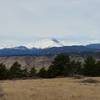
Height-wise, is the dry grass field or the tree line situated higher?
the tree line

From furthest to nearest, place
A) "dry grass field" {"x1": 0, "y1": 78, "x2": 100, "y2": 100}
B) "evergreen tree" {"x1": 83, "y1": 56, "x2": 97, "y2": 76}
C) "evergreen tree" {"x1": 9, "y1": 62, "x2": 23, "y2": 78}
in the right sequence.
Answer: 1. "evergreen tree" {"x1": 9, "y1": 62, "x2": 23, "y2": 78}
2. "evergreen tree" {"x1": 83, "y1": 56, "x2": 97, "y2": 76}
3. "dry grass field" {"x1": 0, "y1": 78, "x2": 100, "y2": 100}

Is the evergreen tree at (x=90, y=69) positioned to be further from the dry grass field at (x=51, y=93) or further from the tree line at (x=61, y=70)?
the dry grass field at (x=51, y=93)

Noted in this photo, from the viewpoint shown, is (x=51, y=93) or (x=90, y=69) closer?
(x=51, y=93)

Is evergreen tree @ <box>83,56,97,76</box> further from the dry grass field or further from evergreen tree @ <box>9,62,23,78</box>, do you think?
the dry grass field

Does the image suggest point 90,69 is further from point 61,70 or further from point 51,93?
point 51,93

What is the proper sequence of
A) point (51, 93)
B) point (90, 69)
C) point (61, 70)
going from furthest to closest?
point (61, 70), point (90, 69), point (51, 93)

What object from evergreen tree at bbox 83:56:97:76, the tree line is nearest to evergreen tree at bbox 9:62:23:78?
the tree line

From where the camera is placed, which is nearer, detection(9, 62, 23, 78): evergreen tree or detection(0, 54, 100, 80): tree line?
detection(0, 54, 100, 80): tree line

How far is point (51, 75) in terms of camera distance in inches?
4109

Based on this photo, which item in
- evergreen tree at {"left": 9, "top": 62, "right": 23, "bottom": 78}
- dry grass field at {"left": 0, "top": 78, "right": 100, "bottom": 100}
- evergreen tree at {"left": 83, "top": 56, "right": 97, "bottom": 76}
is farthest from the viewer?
evergreen tree at {"left": 9, "top": 62, "right": 23, "bottom": 78}

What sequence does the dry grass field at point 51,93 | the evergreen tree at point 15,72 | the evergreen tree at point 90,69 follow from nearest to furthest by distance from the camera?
the dry grass field at point 51,93 < the evergreen tree at point 90,69 < the evergreen tree at point 15,72

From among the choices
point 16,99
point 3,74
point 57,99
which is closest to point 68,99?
point 57,99

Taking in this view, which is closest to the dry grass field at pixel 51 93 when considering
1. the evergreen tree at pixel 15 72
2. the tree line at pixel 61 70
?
the tree line at pixel 61 70

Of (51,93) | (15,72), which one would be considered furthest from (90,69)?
(51,93)
